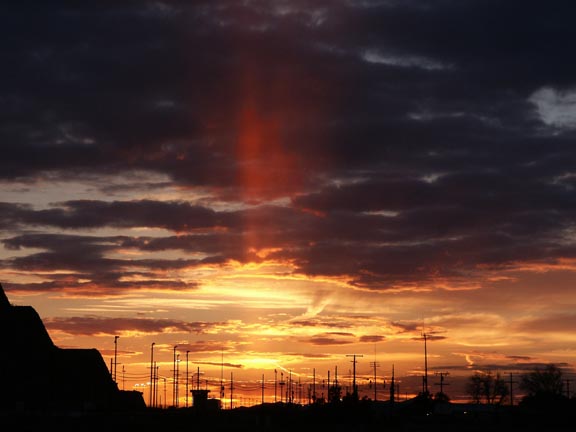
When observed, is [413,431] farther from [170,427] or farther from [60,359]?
[60,359]

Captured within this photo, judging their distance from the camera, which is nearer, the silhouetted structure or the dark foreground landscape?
the dark foreground landscape

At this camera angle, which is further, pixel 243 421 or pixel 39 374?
pixel 39 374

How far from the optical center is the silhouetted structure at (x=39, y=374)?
13338 centimetres

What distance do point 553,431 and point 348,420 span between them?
3791 centimetres

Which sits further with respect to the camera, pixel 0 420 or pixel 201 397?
pixel 201 397

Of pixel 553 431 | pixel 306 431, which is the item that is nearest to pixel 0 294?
pixel 306 431

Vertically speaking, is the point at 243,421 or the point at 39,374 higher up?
the point at 39,374

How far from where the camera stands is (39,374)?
141 m

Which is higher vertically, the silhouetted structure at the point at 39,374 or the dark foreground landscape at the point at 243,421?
the silhouetted structure at the point at 39,374

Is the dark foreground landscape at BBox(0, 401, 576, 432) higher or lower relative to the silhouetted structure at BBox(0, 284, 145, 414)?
lower

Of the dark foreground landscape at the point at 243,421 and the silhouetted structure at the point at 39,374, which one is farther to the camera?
the silhouetted structure at the point at 39,374

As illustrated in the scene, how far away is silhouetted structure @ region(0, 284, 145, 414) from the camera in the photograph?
438 ft

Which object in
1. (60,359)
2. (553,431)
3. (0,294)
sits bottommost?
(553,431)

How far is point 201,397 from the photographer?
186125 millimetres
